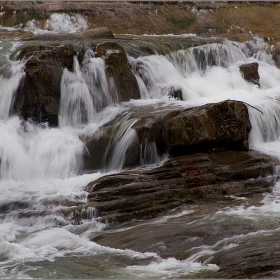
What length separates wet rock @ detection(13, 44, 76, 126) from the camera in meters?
11.7

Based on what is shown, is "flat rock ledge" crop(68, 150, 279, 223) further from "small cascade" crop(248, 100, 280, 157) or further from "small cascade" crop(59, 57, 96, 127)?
"small cascade" crop(59, 57, 96, 127)

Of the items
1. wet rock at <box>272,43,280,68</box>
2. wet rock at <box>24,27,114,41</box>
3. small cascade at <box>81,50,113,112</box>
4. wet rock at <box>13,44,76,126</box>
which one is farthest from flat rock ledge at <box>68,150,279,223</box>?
wet rock at <box>272,43,280,68</box>

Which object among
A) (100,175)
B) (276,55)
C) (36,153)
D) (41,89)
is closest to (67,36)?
(41,89)

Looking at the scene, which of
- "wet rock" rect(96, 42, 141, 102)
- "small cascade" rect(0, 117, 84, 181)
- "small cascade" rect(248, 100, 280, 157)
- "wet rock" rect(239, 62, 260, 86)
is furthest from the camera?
"wet rock" rect(239, 62, 260, 86)

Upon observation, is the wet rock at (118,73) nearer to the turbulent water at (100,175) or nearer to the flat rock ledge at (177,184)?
the turbulent water at (100,175)

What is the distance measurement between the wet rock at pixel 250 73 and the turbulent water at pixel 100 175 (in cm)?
18

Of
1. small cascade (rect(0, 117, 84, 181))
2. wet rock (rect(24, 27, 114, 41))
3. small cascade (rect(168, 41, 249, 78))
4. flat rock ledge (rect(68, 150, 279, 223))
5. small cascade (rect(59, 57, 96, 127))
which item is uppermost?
wet rock (rect(24, 27, 114, 41))

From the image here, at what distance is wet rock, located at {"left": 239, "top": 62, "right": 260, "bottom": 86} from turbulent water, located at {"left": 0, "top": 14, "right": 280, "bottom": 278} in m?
0.18

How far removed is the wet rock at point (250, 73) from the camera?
627 inches

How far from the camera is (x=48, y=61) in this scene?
39.2 ft

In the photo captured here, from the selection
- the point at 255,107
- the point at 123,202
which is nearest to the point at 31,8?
the point at 255,107

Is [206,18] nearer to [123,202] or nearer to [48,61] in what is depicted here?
[48,61]

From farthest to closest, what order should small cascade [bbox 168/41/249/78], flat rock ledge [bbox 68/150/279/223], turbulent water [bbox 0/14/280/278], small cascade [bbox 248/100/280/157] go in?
1. small cascade [bbox 168/41/249/78]
2. small cascade [bbox 248/100/280/157]
3. flat rock ledge [bbox 68/150/279/223]
4. turbulent water [bbox 0/14/280/278]

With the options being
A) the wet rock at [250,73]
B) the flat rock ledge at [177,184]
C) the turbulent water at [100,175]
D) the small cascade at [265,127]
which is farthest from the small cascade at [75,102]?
the wet rock at [250,73]
